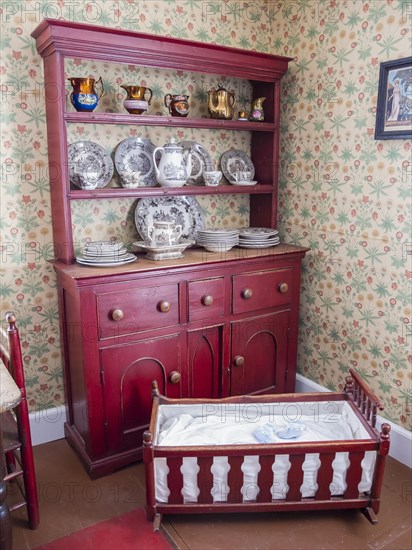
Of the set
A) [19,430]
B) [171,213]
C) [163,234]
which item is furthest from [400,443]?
[19,430]

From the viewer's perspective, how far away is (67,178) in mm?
2156

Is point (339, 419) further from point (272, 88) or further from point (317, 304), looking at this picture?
point (272, 88)

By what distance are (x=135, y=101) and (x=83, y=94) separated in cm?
24

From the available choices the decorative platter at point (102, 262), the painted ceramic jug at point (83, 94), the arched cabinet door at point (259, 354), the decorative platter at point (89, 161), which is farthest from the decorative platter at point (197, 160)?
the arched cabinet door at point (259, 354)

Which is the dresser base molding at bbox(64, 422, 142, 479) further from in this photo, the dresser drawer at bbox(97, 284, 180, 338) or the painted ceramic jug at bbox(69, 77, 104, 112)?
the painted ceramic jug at bbox(69, 77, 104, 112)

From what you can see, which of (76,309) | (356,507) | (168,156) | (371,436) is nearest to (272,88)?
(168,156)

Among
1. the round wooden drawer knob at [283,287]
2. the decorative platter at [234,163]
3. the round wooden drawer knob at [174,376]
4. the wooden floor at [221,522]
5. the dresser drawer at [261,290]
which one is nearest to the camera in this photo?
the wooden floor at [221,522]

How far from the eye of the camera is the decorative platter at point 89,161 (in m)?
2.33

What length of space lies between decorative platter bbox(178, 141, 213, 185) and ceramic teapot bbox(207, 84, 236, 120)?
0.63 feet

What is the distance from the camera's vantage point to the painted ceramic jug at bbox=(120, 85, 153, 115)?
2.27m

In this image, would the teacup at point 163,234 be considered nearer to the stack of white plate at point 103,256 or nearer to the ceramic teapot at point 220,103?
the stack of white plate at point 103,256

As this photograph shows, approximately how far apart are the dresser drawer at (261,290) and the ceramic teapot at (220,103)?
2.86ft

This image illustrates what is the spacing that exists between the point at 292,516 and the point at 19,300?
5.16ft

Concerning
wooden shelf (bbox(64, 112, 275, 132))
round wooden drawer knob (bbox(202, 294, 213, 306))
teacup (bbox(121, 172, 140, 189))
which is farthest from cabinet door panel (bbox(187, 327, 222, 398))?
wooden shelf (bbox(64, 112, 275, 132))
